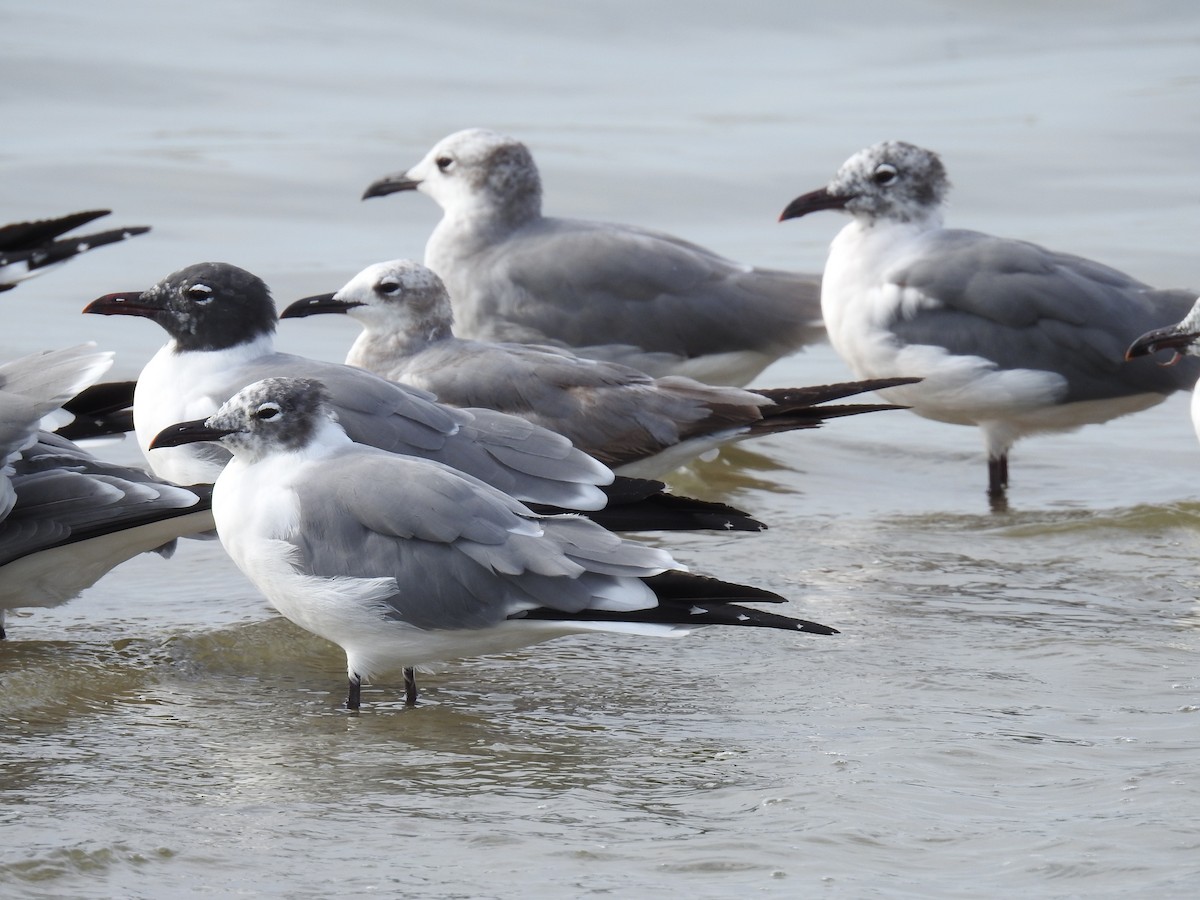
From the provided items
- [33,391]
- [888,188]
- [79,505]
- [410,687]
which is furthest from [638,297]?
[410,687]

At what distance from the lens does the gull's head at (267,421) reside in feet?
15.3

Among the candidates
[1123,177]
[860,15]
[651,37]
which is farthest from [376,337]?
[860,15]

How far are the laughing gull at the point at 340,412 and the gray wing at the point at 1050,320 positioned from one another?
2464 mm

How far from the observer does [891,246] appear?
773cm

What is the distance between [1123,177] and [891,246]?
19.7 ft

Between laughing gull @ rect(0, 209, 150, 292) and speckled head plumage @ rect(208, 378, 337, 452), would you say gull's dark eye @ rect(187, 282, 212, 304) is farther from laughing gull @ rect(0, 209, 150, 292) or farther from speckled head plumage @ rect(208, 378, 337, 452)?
laughing gull @ rect(0, 209, 150, 292)

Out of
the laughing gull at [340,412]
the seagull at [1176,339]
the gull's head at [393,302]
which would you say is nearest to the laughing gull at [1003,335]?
the seagull at [1176,339]

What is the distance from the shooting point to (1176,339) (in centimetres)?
655

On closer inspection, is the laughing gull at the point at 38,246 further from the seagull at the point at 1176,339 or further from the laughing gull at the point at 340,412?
the seagull at the point at 1176,339

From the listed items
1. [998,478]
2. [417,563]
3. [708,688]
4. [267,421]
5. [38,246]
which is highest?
[38,246]

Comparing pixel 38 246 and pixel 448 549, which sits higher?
pixel 38 246

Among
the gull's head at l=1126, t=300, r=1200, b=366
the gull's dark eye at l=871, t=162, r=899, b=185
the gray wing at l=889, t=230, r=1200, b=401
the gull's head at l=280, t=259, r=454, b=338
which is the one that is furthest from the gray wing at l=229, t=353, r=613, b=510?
the gull's dark eye at l=871, t=162, r=899, b=185

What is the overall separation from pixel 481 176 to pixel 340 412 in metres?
3.49

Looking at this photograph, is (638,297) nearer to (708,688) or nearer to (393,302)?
(393,302)
